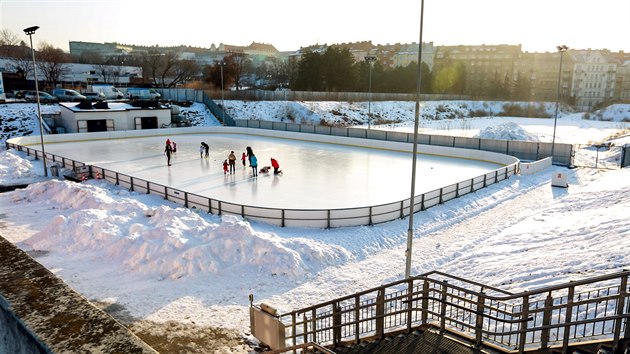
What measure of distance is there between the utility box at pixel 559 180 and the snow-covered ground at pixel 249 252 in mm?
4032

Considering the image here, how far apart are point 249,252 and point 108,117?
35.8 metres

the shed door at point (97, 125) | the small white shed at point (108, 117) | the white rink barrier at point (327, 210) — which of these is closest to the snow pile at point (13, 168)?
the white rink barrier at point (327, 210)

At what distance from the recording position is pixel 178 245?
40.5ft

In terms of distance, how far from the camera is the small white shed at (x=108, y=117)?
1614 inches

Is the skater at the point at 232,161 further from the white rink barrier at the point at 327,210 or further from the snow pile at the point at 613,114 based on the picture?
the snow pile at the point at 613,114

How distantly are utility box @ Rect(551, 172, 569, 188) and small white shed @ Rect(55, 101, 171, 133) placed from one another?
1444 inches

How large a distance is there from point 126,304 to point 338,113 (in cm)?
5326

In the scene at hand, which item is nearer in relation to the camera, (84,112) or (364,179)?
(364,179)

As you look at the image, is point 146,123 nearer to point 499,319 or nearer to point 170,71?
point 499,319

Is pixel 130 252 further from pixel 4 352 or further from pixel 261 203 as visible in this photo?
pixel 4 352

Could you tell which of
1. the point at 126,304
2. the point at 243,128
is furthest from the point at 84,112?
the point at 126,304

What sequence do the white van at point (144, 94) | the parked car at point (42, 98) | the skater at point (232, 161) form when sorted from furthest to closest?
the white van at point (144, 94) → the parked car at point (42, 98) → the skater at point (232, 161)

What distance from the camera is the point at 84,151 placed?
32.4 metres

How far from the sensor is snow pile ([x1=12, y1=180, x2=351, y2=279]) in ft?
39.0
